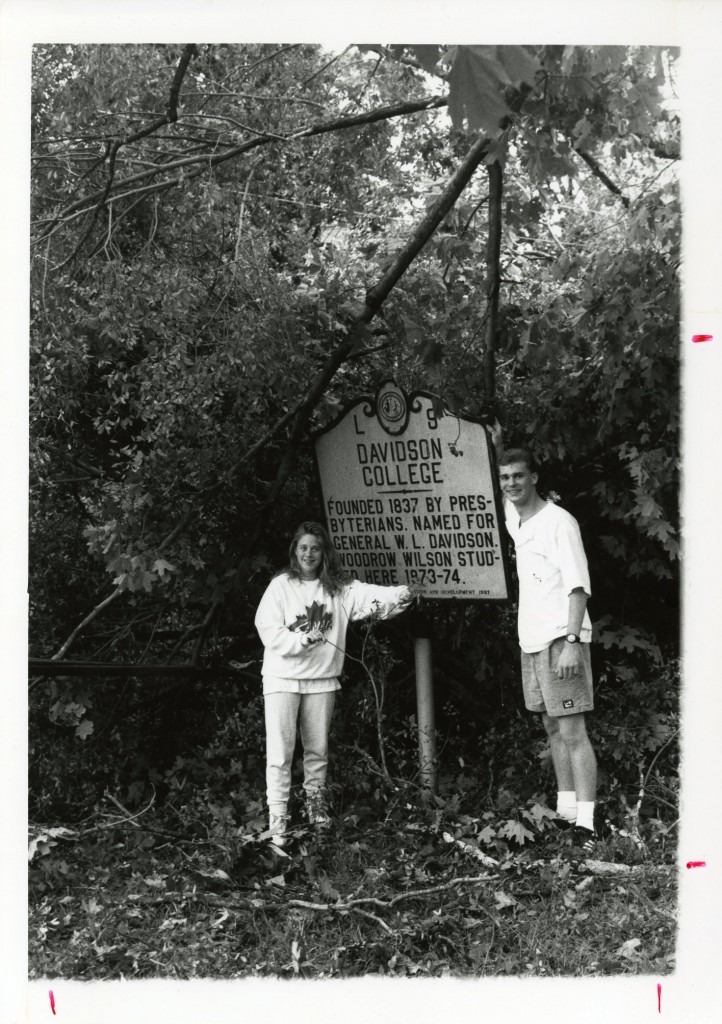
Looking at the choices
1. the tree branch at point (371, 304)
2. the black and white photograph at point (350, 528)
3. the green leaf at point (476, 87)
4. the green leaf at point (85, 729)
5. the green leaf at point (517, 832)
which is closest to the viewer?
the green leaf at point (476, 87)

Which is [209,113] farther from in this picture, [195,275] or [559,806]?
[559,806]

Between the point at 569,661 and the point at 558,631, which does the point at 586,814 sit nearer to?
the point at 569,661

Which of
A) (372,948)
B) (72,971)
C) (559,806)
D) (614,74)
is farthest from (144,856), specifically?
(614,74)

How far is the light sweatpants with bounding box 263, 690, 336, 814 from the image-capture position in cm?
508

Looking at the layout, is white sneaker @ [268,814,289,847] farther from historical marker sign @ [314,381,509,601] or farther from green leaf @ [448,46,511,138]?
green leaf @ [448,46,511,138]

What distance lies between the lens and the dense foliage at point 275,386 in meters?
5.41

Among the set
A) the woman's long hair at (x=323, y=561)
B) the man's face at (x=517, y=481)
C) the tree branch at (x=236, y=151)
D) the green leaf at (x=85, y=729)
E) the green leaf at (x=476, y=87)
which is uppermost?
the tree branch at (x=236, y=151)

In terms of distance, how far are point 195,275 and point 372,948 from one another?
11.0 feet

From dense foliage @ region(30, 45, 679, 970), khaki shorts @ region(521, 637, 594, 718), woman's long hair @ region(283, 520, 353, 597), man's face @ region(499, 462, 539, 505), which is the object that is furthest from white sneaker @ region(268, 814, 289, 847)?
man's face @ region(499, 462, 539, 505)

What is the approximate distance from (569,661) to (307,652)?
120cm

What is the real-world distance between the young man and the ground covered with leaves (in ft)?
0.73

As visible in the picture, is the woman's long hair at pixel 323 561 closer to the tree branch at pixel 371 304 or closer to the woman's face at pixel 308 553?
the woman's face at pixel 308 553

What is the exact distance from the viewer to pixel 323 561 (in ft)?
17.3

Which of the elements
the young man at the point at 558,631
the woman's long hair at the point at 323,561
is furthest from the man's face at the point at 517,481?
the woman's long hair at the point at 323,561
